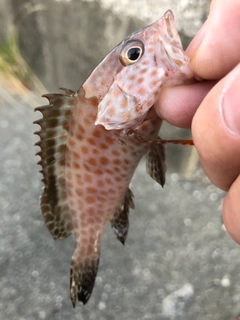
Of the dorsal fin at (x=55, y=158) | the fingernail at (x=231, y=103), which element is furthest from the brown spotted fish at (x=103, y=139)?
the fingernail at (x=231, y=103)

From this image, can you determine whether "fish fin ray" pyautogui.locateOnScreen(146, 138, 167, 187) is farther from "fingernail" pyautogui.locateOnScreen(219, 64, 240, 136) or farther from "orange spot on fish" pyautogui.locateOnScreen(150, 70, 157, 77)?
"fingernail" pyautogui.locateOnScreen(219, 64, 240, 136)

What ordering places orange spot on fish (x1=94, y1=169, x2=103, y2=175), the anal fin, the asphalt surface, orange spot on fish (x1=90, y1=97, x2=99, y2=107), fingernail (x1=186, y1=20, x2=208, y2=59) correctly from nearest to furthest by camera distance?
fingernail (x1=186, y1=20, x2=208, y2=59), orange spot on fish (x1=90, y1=97, x2=99, y2=107), orange spot on fish (x1=94, y1=169, x2=103, y2=175), the anal fin, the asphalt surface

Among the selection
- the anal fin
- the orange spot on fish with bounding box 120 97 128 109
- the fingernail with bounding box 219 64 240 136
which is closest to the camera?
the fingernail with bounding box 219 64 240 136

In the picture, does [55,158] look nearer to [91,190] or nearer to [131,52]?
[91,190]

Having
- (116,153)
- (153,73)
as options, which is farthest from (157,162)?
(153,73)

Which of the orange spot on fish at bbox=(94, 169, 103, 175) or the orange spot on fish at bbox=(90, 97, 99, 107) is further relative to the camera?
the orange spot on fish at bbox=(94, 169, 103, 175)

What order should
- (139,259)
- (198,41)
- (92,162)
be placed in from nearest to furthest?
1. (198,41)
2. (92,162)
3. (139,259)

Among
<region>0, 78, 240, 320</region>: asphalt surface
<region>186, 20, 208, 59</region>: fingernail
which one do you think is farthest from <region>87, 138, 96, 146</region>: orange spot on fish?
<region>0, 78, 240, 320</region>: asphalt surface
